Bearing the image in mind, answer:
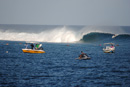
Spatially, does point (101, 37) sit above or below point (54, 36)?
below

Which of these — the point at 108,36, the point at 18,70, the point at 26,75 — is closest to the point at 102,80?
the point at 26,75

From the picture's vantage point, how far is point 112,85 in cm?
3319

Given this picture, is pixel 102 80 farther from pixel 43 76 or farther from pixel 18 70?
pixel 18 70

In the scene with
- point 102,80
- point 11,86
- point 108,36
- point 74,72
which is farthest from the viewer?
point 108,36

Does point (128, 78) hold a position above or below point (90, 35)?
below

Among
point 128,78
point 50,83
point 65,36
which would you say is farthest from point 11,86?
point 65,36

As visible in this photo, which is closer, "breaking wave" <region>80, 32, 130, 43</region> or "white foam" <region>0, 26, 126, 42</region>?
"breaking wave" <region>80, 32, 130, 43</region>

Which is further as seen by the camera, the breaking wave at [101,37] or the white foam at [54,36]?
the white foam at [54,36]

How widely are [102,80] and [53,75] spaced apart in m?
6.90

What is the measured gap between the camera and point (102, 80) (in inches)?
1406

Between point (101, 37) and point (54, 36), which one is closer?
point (101, 37)

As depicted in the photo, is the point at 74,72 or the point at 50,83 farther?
the point at 74,72

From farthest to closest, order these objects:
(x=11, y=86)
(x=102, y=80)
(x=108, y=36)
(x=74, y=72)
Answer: (x=108, y=36) < (x=74, y=72) < (x=102, y=80) < (x=11, y=86)

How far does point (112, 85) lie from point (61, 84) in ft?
19.6
